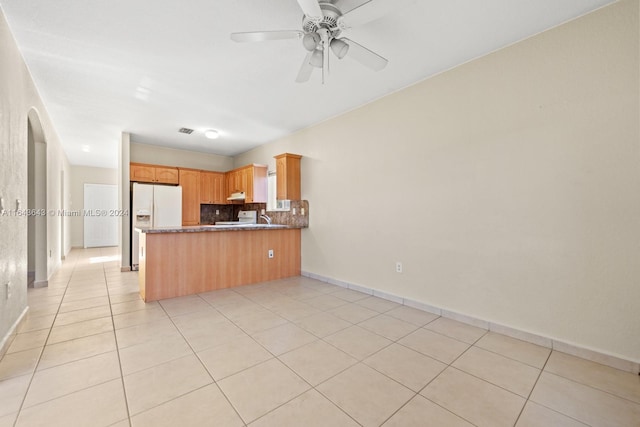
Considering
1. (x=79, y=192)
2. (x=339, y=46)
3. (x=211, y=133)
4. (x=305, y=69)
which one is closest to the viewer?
(x=339, y=46)

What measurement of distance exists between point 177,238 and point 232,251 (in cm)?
77

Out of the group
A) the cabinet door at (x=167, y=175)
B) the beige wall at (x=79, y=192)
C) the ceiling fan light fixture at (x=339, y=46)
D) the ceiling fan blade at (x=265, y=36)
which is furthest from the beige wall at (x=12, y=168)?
the beige wall at (x=79, y=192)

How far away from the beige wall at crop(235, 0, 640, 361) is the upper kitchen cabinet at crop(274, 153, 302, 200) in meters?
1.46

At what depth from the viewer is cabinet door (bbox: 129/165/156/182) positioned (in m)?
5.28

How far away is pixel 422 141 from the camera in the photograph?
304 cm

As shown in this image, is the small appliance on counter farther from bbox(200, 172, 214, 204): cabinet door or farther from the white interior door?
the white interior door

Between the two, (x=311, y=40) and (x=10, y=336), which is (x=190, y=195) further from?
(x=311, y=40)

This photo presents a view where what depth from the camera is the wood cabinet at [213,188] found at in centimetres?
613

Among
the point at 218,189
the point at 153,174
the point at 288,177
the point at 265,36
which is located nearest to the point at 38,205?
the point at 153,174

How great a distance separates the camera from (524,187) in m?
2.33

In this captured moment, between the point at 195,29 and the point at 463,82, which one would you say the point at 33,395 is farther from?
the point at 463,82

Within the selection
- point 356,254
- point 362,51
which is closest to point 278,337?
point 356,254

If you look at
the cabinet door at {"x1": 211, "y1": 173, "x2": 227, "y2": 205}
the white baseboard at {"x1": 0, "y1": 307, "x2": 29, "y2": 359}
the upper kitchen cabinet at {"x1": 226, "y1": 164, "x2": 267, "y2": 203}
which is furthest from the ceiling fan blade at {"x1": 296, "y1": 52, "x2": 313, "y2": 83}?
the cabinet door at {"x1": 211, "y1": 173, "x2": 227, "y2": 205}

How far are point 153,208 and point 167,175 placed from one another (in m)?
0.80
